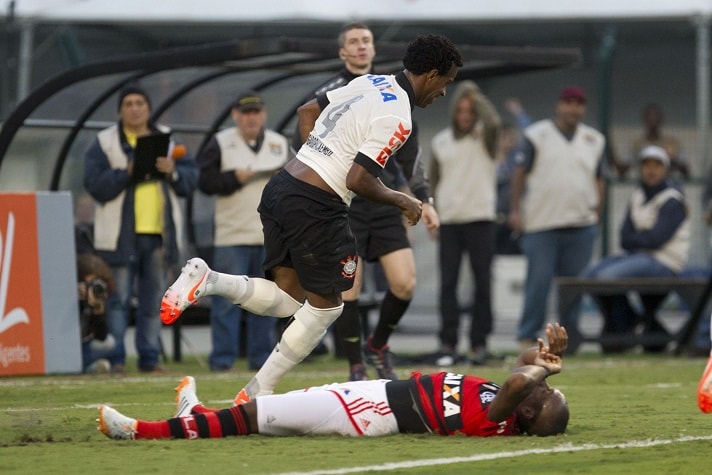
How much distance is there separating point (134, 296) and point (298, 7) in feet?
22.4

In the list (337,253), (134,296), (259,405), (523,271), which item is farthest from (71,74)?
(523,271)

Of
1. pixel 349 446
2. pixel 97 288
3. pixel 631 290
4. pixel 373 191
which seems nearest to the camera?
pixel 349 446

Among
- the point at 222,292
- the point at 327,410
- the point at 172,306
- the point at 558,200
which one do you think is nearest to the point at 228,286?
the point at 222,292

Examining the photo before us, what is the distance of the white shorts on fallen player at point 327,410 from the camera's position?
6.90 m

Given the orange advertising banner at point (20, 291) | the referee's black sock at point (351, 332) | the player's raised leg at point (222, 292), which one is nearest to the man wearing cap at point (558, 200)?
the referee's black sock at point (351, 332)

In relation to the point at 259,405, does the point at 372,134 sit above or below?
above

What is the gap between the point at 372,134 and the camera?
7660 millimetres

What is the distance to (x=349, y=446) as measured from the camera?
22.3 feet

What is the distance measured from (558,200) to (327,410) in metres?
8.31

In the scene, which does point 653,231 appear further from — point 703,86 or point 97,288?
point 97,288

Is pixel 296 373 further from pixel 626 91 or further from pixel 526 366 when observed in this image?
pixel 626 91

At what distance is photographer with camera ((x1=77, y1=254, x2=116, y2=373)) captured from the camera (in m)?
11.7

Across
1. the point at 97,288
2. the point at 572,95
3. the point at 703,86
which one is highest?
the point at 703,86

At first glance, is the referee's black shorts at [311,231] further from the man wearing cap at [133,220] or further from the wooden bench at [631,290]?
the wooden bench at [631,290]
